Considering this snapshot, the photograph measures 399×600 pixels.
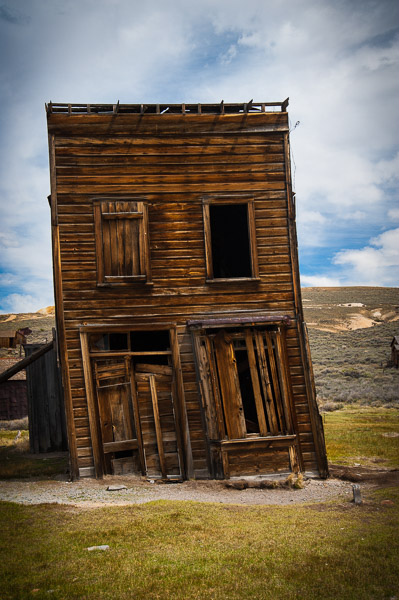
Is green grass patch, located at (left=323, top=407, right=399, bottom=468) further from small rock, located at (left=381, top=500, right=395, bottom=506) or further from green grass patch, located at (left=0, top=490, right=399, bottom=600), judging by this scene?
green grass patch, located at (left=0, top=490, right=399, bottom=600)

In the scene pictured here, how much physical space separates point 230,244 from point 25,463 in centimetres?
856

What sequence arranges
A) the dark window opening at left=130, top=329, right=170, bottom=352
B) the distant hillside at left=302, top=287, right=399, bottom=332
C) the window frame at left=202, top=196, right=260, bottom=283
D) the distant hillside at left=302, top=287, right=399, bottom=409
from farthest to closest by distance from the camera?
the distant hillside at left=302, top=287, right=399, bottom=332 < the distant hillside at left=302, top=287, right=399, bottom=409 < the dark window opening at left=130, top=329, right=170, bottom=352 < the window frame at left=202, top=196, right=260, bottom=283

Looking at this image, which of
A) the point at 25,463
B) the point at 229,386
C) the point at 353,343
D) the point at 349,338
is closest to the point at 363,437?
the point at 229,386

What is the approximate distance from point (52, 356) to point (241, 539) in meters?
10.4

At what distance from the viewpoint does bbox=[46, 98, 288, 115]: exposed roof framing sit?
11961 millimetres

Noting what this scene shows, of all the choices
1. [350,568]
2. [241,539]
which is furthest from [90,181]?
[350,568]

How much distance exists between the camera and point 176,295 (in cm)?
1192

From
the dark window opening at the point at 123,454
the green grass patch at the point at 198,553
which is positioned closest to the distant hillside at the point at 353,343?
the dark window opening at the point at 123,454

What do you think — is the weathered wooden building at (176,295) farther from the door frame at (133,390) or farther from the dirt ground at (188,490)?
the dirt ground at (188,490)

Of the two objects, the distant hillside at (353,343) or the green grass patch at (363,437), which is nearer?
the green grass patch at (363,437)

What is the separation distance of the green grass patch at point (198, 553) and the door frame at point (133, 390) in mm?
3005

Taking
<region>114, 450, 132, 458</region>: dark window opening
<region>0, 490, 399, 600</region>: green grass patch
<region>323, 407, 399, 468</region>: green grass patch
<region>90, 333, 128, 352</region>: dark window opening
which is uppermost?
<region>90, 333, 128, 352</region>: dark window opening

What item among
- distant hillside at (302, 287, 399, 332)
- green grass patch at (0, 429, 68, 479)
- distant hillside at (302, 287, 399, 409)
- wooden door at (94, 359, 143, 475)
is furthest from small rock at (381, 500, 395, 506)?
distant hillside at (302, 287, 399, 332)

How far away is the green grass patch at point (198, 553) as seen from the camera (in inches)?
200
